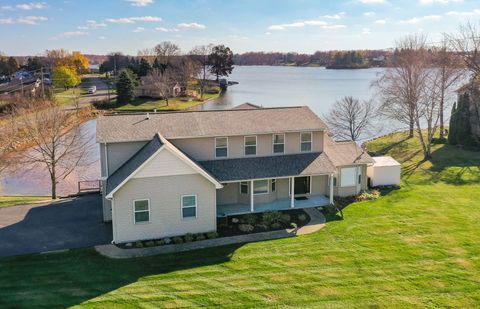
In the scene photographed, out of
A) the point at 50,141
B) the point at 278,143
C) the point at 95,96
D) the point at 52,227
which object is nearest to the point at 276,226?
the point at 278,143

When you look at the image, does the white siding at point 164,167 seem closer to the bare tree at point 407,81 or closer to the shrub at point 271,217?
the shrub at point 271,217

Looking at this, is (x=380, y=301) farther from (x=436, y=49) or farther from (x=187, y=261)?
(x=436, y=49)

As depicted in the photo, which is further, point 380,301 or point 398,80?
point 398,80

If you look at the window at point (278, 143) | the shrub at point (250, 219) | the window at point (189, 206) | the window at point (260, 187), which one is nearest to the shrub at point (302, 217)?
the shrub at point (250, 219)

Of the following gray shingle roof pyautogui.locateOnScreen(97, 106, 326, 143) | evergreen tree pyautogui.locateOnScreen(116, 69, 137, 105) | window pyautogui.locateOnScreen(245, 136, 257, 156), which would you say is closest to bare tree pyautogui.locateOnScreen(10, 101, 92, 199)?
gray shingle roof pyautogui.locateOnScreen(97, 106, 326, 143)

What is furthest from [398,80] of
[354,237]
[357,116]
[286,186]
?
[354,237]

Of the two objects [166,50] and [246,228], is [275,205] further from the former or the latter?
[166,50]

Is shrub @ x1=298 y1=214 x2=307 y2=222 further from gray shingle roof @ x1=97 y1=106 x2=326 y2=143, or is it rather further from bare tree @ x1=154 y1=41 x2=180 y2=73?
bare tree @ x1=154 y1=41 x2=180 y2=73

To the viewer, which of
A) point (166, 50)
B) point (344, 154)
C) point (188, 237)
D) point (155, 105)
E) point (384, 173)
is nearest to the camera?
point (188, 237)
